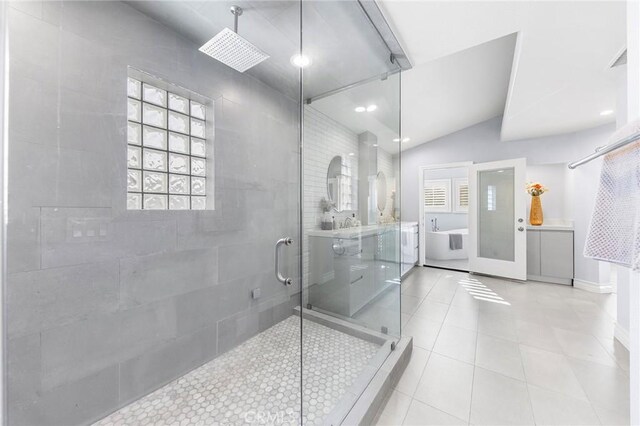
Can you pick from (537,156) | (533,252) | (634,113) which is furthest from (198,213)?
(537,156)

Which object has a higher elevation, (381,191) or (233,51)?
(233,51)

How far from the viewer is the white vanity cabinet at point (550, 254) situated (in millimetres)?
3807

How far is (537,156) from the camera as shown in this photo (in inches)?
166

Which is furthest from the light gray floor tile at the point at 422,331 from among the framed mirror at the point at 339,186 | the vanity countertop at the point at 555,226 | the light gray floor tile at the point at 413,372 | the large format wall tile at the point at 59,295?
the vanity countertop at the point at 555,226

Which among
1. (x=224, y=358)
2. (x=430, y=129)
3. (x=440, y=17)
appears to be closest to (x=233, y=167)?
(x=224, y=358)

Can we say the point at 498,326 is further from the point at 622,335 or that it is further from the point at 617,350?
the point at 622,335

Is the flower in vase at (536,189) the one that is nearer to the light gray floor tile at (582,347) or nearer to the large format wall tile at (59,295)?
the light gray floor tile at (582,347)

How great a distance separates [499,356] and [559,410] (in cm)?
54

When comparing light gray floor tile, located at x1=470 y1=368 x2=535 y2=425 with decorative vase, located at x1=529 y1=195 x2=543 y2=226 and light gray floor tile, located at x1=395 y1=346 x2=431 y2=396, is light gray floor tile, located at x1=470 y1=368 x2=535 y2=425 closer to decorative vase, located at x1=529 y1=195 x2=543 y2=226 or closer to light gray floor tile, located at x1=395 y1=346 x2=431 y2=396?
light gray floor tile, located at x1=395 y1=346 x2=431 y2=396

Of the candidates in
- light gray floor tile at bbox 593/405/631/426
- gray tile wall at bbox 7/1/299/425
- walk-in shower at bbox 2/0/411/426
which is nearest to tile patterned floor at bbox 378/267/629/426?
light gray floor tile at bbox 593/405/631/426

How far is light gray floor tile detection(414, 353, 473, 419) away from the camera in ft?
4.86

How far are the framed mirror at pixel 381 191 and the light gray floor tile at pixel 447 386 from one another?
52.1 inches

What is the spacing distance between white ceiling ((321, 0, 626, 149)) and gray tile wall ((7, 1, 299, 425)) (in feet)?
4.06

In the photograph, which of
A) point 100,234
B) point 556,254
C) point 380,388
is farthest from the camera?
point 556,254
